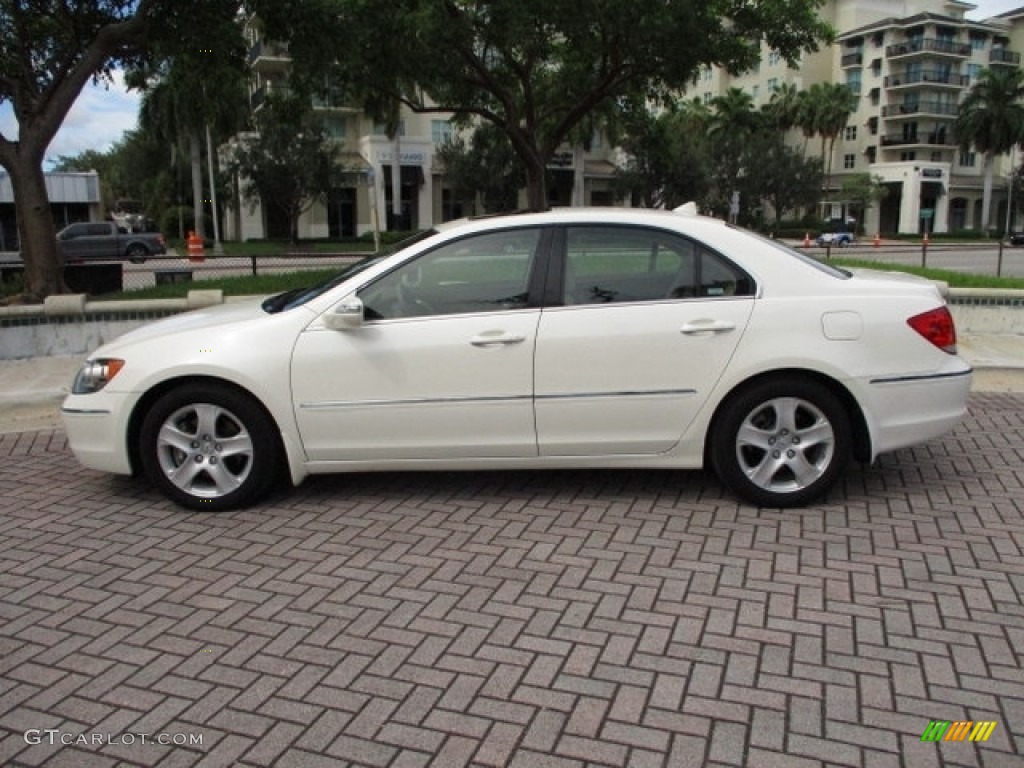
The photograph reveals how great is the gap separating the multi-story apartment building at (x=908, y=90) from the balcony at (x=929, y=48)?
86 mm

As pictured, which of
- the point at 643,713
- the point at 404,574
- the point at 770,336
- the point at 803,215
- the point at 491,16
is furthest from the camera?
the point at 803,215

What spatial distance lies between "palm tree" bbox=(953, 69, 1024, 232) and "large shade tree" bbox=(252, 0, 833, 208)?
6046 centimetres

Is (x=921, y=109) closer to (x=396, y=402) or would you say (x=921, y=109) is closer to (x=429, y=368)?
(x=429, y=368)

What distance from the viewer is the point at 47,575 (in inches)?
164

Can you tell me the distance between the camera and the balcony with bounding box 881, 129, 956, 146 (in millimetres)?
76500

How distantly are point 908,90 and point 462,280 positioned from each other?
3287 inches

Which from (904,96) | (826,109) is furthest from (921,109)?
(826,109)

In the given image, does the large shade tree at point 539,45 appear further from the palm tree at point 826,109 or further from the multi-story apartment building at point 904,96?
the palm tree at point 826,109

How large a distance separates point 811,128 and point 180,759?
3097 inches

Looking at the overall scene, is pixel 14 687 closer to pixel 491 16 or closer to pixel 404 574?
pixel 404 574

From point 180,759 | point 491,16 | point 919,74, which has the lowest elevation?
point 180,759

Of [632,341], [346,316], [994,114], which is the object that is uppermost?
[994,114]

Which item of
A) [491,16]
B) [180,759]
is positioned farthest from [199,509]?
[491,16]

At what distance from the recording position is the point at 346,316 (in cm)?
464
